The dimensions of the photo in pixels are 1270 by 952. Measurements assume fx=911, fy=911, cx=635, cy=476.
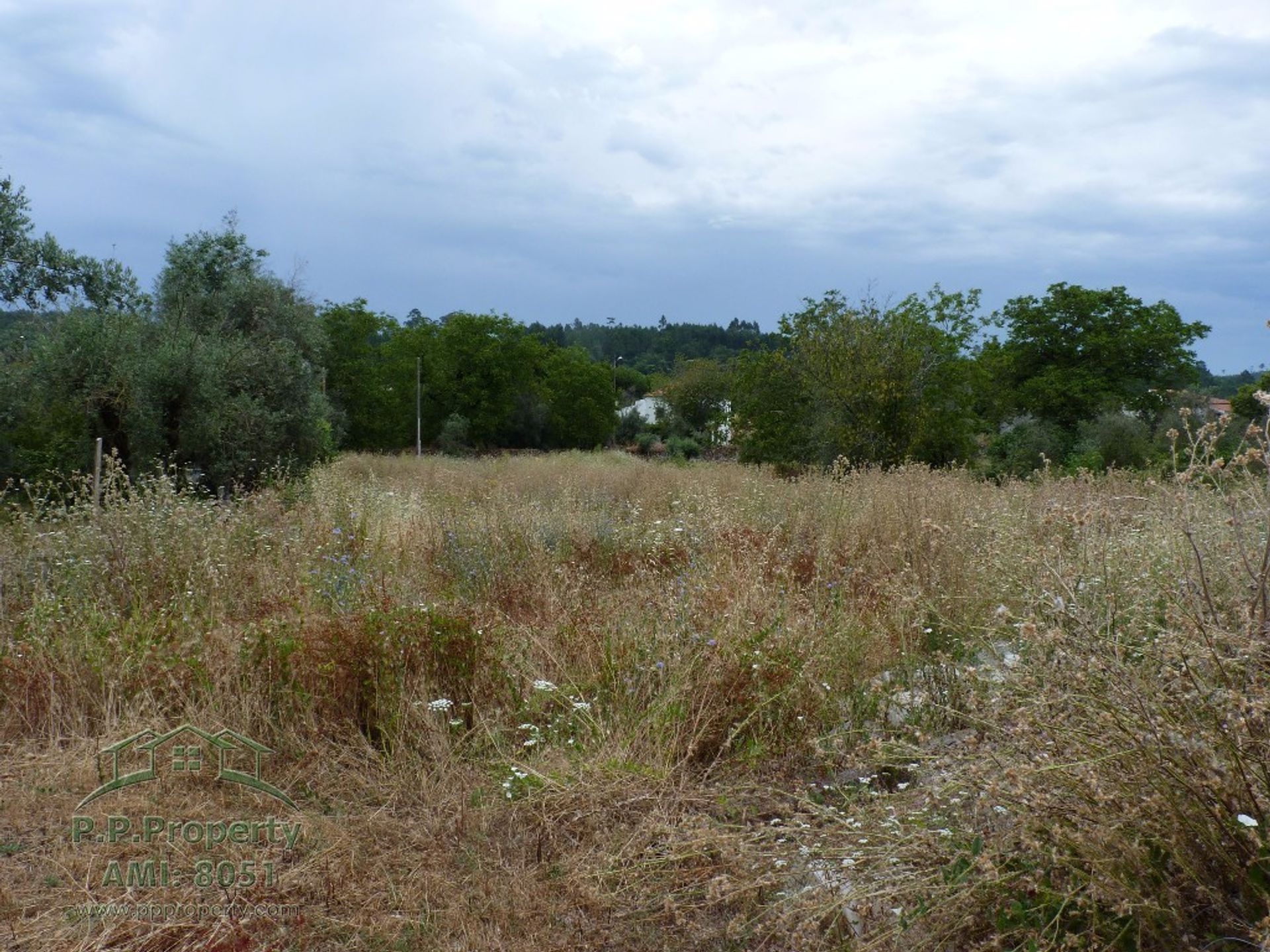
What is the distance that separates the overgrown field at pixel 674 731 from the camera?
2.23 metres

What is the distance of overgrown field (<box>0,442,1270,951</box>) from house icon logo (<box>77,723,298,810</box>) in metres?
0.07

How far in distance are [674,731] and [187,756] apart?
6.61ft

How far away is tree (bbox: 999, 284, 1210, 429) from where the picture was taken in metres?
37.2

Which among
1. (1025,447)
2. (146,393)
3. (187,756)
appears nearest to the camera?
(187,756)

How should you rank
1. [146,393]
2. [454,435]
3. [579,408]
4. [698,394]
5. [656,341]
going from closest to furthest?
[146,393], [454,435], [698,394], [579,408], [656,341]

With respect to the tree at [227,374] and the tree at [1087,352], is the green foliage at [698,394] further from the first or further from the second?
the tree at [227,374]

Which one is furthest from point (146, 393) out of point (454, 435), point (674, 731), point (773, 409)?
point (454, 435)

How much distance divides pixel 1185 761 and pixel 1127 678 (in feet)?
0.71

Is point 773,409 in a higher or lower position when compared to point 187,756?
higher

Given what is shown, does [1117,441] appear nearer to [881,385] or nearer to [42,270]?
[881,385]

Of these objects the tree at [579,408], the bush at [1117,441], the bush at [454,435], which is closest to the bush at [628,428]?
the tree at [579,408]

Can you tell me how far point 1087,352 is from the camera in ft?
127

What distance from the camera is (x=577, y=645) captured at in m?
4.61

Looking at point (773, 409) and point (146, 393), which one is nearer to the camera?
point (146, 393)
